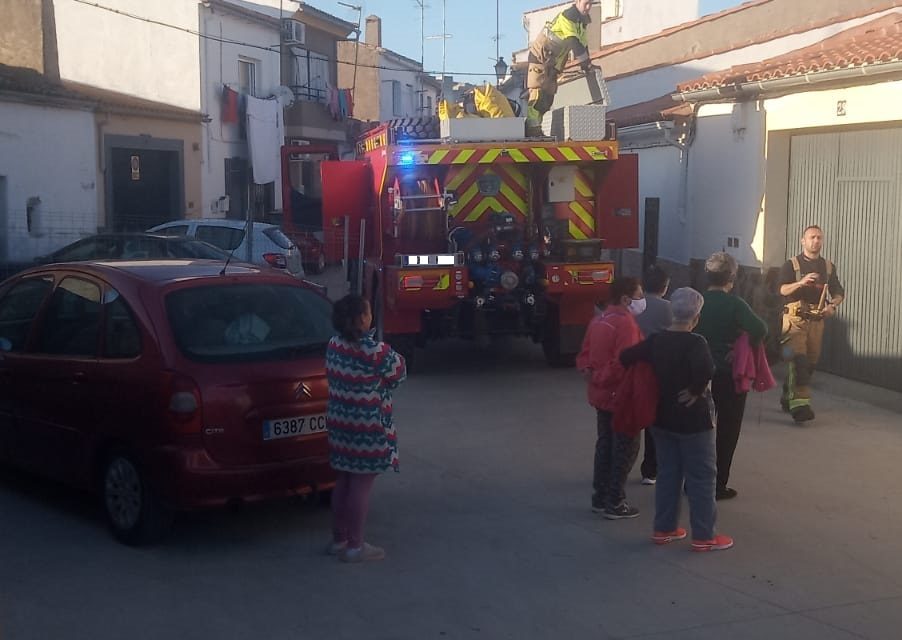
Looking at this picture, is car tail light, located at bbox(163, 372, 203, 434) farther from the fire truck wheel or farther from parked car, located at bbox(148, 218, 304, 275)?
parked car, located at bbox(148, 218, 304, 275)

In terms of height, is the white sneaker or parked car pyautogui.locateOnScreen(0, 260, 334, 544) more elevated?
parked car pyautogui.locateOnScreen(0, 260, 334, 544)

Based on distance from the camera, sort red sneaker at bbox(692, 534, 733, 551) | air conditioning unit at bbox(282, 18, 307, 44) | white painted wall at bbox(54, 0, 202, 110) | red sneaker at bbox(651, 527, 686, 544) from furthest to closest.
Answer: air conditioning unit at bbox(282, 18, 307, 44), white painted wall at bbox(54, 0, 202, 110), red sneaker at bbox(651, 527, 686, 544), red sneaker at bbox(692, 534, 733, 551)

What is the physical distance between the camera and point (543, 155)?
11438mm

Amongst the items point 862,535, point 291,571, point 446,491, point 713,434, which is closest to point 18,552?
point 291,571

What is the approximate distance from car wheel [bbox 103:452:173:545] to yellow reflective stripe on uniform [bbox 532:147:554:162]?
6.50 m

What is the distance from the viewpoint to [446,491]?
738 cm

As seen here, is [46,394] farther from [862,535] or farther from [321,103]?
[321,103]

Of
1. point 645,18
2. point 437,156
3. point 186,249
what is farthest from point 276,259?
point 645,18

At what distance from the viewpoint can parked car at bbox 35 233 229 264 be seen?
14.7 m

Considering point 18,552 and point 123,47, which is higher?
point 123,47

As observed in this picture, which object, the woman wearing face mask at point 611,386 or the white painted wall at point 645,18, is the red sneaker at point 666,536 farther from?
the white painted wall at point 645,18

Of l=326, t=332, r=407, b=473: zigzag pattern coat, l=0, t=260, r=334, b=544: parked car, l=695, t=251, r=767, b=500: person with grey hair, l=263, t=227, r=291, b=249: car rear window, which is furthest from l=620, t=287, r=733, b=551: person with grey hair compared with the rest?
l=263, t=227, r=291, b=249: car rear window

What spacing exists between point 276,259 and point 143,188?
9792 millimetres

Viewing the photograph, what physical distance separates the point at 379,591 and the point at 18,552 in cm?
214
